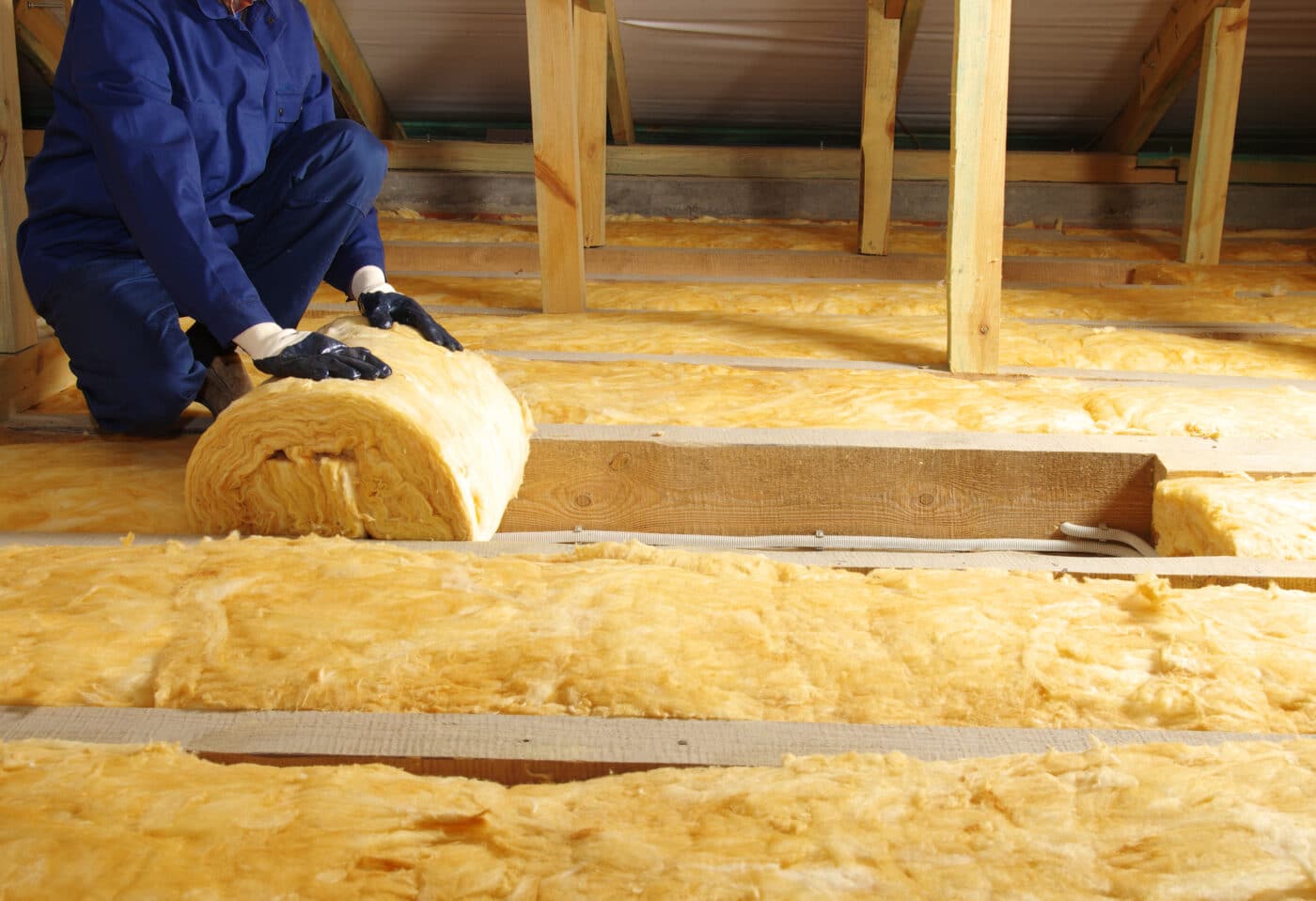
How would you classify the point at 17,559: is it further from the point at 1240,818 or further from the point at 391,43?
the point at 391,43

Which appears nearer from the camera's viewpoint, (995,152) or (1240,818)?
(1240,818)

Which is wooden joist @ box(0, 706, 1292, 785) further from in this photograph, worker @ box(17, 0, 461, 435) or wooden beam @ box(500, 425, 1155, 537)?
wooden beam @ box(500, 425, 1155, 537)

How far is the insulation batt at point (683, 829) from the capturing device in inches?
32.8

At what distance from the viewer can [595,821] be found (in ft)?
3.03

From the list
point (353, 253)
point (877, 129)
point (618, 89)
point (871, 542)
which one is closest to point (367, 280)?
point (353, 253)

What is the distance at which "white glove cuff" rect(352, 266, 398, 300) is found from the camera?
89.4 inches

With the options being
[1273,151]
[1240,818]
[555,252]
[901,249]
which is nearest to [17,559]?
[1240,818]

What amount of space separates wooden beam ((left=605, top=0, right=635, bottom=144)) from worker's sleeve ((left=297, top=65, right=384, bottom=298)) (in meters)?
1.93

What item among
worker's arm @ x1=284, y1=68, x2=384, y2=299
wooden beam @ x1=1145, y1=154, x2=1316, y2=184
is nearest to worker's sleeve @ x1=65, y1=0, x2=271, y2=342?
worker's arm @ x1=284, y1=68, x2=384, y2=299

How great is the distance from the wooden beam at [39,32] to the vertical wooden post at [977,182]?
12.2ft

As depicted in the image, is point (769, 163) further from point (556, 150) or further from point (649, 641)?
point (649, 641)

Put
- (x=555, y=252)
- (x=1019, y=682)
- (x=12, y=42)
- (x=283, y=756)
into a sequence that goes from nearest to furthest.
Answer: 1. (x=283, y=756)
2. (x=1019, y=682)
3. (x=12, y=42)
4. (x=555, y=252)

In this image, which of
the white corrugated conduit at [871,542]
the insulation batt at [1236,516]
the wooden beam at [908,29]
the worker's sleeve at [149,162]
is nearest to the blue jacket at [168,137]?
the worker's sleeve at [149,162]

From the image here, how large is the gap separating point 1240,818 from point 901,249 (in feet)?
11.8
